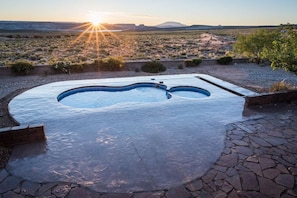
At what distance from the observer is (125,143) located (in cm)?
449

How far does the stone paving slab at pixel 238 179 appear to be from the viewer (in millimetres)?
3165

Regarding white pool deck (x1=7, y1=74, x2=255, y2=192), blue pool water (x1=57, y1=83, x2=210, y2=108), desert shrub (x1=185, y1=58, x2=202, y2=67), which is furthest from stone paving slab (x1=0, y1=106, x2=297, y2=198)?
desert shrub (x1=185, y1=58, x2=202, y2=67)

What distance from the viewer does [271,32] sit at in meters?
14.6

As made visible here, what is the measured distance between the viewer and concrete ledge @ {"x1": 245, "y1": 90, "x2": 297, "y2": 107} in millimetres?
6573

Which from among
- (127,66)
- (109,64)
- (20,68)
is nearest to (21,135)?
(20,68)

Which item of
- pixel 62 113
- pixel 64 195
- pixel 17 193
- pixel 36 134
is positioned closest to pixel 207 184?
pixel 64 195

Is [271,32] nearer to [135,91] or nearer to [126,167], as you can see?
[135,91]

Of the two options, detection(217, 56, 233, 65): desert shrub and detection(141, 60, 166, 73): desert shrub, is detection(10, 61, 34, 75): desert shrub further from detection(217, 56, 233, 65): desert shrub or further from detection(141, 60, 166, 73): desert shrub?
detection(217, 56, 233, 65): desert shrub

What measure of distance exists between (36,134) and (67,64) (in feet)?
25.3

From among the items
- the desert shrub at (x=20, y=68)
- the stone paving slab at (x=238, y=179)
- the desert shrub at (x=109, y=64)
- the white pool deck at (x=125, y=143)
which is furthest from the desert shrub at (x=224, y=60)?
the desert shrub at (x=20, y=68)

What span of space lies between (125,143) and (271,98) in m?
4.95

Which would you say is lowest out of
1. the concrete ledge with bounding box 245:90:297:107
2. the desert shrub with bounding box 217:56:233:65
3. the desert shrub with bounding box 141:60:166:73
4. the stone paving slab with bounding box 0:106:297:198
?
the stone paving slab with bounding box 0:106:297:198

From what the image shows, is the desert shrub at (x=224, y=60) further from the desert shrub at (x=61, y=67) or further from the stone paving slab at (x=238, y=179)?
the stone paving slab at (x=238, y=179)

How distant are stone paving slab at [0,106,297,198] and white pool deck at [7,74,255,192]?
0.45ft
